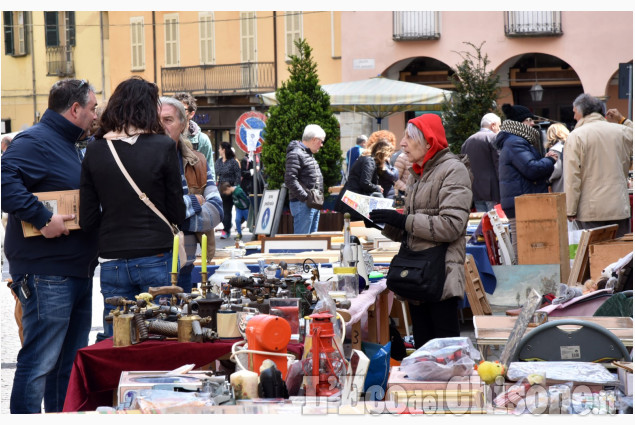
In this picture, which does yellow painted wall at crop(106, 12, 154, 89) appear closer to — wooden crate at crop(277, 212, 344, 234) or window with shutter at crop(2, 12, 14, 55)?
window with shutter at crop(2, 12, 14, 55)

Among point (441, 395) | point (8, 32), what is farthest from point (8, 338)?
point (8, 32)

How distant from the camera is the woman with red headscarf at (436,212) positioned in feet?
16.0

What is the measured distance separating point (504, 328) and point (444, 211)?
728 millimetres

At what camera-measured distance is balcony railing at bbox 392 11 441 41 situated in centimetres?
2892

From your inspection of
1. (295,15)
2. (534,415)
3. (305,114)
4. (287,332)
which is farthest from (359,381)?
(295,15)

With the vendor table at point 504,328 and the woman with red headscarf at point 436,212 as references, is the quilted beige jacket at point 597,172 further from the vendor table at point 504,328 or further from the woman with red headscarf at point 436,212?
the vendor table at point 504,328

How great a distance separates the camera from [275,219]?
8.31 meters

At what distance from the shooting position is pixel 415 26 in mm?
29266

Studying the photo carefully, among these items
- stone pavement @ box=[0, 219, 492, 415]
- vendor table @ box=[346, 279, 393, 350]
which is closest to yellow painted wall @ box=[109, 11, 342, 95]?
stone pavement @ box=[0, 219, 492, 415]

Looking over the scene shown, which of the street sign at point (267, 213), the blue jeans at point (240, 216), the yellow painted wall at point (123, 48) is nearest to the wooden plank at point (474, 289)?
the street sign at point (267, 213)
